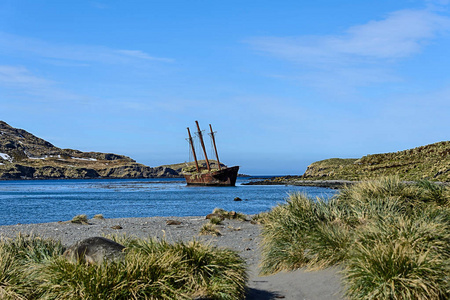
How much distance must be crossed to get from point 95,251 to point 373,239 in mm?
4443

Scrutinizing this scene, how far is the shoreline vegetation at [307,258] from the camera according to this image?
19.3ft

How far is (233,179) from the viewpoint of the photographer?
3356 inches

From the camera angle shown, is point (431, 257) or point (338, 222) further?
point (338, 222)

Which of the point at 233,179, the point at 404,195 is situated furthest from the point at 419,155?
the point at 404,195

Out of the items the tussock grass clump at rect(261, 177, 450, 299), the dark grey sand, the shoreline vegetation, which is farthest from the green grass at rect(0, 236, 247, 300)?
the tussock grass clump at rect(261, 177, 450, 299)

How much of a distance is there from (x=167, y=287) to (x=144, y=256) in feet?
2.74

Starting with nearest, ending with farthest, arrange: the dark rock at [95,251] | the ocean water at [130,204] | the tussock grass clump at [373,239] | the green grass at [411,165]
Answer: the tussock grass clump at [373,239] → the dark rock at [95,251] → the ocean water at [130,204] → the green grass at [411,165]

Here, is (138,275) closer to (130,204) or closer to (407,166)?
(130,204)

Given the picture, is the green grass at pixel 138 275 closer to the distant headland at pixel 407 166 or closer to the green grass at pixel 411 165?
the distant headland at pixel 407 166

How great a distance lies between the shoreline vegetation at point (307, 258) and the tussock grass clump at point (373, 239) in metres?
0.02

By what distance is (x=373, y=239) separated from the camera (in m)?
7.20

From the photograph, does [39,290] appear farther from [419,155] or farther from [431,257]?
[419,155]

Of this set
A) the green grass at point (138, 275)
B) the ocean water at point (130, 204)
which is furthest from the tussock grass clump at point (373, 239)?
the green grass at point (138, 275)

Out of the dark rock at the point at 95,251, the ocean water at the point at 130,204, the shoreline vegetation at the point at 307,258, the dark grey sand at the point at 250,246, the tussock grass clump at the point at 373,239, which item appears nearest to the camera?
the shoreline vegetation at the point at 307,258
